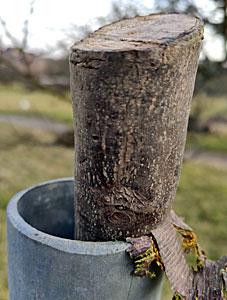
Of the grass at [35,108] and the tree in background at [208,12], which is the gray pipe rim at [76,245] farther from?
the grass at [35,108]

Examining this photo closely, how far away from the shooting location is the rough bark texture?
104 centimetres

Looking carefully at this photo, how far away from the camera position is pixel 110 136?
112 cm

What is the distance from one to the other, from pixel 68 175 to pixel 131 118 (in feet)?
11.8

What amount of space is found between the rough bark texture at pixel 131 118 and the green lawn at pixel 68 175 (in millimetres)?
1460

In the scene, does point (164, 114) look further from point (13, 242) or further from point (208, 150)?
point (208, 150)

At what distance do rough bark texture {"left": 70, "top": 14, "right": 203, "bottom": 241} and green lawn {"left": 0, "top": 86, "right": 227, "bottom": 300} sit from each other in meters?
1.46

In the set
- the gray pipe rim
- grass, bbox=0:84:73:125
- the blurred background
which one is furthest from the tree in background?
grass, bbox=0:84:73:125

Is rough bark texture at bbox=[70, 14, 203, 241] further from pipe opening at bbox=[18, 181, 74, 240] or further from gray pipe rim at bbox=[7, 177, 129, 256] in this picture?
pipe opening at bbox=[18, 181, 74, 240]

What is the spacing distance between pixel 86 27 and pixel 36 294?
3.59 m

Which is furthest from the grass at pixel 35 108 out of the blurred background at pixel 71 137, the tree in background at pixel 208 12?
the tree in background at pixel 208 12

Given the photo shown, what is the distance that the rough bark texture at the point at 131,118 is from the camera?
1042mm

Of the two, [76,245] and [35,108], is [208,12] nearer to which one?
[76,245]

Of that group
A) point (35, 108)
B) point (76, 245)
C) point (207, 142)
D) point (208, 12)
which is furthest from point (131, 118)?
point (35, 108)

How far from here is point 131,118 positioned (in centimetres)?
109
